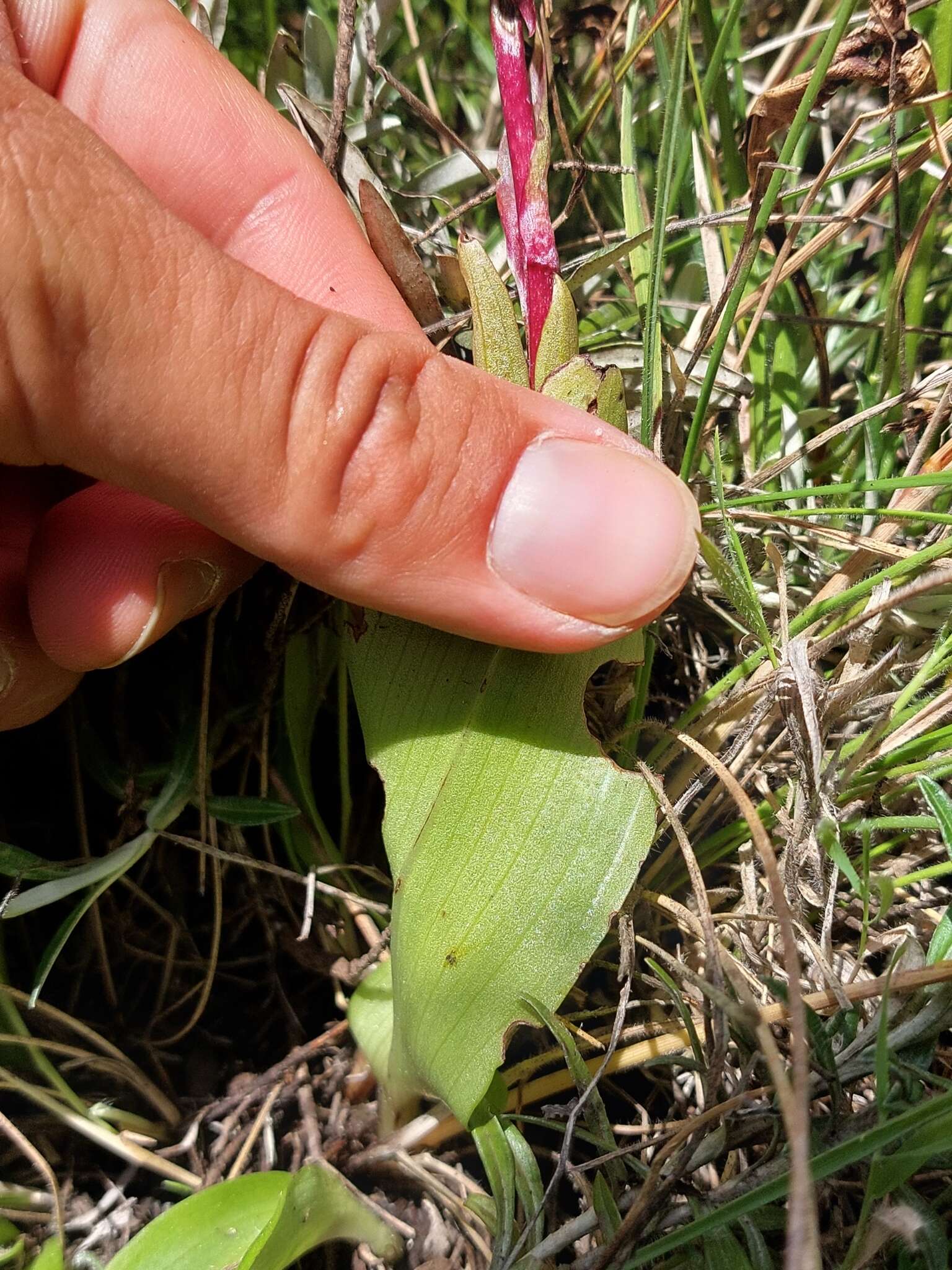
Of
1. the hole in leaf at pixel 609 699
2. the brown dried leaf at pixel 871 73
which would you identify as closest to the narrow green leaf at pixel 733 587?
the hole in leaf at pixel 609 699

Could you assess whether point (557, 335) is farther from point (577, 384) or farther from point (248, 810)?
point (248, 810)

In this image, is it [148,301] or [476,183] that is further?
[476,183]

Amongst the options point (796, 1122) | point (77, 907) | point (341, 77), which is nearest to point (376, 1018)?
point (77, 907)

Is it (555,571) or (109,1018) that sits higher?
(555,571)

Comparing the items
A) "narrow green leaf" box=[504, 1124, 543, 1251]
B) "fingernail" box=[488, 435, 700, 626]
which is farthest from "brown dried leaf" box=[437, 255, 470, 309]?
"narrow green leaf" box=[504, 1124, 543, 1251]

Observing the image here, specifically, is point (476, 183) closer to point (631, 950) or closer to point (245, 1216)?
point (631, 950)

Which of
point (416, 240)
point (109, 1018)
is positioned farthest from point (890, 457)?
point (109, 1018)
